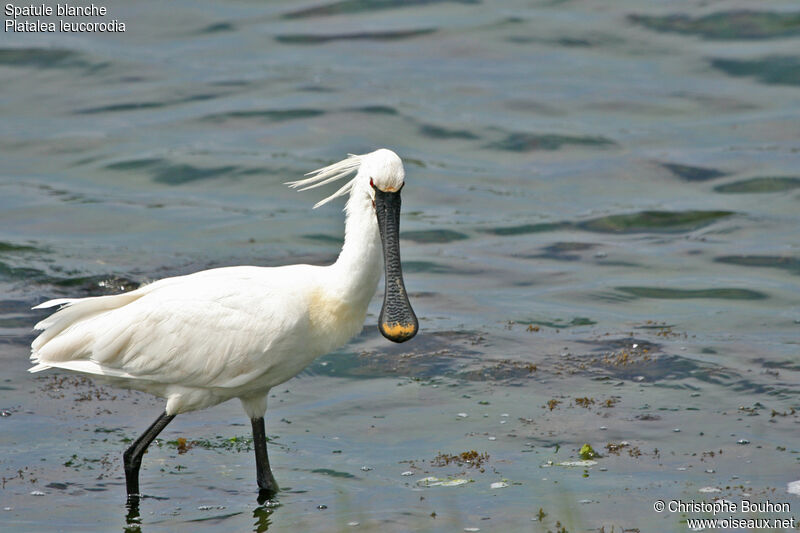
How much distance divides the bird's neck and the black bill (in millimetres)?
69

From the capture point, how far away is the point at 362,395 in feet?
35.4

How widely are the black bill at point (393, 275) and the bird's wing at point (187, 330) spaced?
2.28 feet

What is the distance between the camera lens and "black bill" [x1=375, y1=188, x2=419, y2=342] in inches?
317

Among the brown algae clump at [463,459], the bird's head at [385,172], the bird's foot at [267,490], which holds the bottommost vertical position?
the brown algae clump at [463,459]

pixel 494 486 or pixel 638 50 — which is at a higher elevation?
pixel 638 50

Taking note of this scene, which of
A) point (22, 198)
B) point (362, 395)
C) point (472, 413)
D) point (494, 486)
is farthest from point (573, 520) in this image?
point (22, 198)

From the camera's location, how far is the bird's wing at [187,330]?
8.16 metres

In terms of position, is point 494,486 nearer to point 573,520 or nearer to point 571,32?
point 573,520

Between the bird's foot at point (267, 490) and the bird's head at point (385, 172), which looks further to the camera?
the bird's foot at point (267, 490)

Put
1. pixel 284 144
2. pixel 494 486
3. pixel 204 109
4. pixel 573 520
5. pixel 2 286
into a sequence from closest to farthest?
pixel 573 520 → pixel 494 486 → pixel 2 286 → pixel 284 144 → pixel 204 109

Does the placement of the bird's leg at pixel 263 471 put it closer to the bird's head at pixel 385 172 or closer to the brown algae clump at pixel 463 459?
the brown algae clump at pixel 463 459

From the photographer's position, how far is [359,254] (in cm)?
811

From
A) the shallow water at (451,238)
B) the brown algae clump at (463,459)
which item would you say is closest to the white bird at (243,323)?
the shallow water at (451,238)

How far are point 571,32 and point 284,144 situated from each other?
25.5 feet
